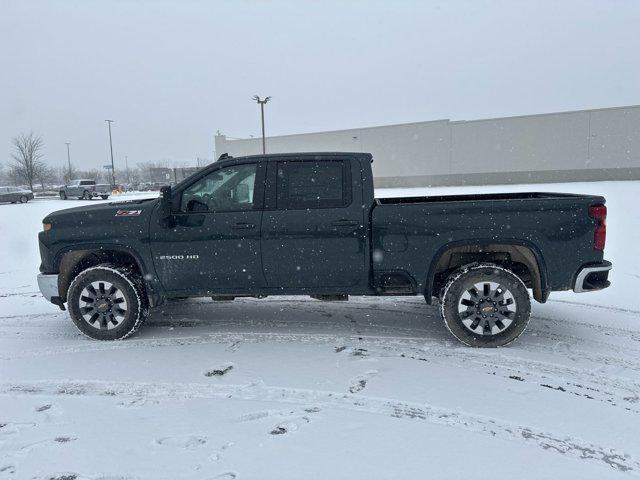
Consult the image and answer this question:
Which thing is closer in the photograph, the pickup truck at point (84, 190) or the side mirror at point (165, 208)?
the side mirror at point (165, 208)

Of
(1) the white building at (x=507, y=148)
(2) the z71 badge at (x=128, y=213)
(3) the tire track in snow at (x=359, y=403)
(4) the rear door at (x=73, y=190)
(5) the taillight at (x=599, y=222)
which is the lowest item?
(3) the tire track in snow at (x=359, y=403)

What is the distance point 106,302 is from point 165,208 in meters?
1.24

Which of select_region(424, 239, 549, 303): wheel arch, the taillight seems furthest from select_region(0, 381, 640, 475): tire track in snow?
the taillight

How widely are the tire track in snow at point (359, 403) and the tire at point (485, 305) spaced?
1323 millimetres

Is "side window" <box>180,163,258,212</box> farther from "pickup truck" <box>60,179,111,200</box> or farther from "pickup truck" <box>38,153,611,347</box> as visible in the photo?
"pickup truck" <box>60,179,111,200</box>

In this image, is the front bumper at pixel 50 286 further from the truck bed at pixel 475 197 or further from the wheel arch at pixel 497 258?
the wheel arch at pixel 497 258

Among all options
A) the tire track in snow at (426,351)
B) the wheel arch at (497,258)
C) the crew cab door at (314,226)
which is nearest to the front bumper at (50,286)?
the tire track in snow at (426,351)

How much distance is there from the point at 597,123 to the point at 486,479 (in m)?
48.4

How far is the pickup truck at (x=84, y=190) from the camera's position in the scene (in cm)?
3694

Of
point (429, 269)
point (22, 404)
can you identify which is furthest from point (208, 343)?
point (429, 269)

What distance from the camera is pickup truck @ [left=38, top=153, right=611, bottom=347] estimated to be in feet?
14.7

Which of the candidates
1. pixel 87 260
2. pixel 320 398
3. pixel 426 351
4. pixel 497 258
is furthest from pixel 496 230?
pixel 87 260

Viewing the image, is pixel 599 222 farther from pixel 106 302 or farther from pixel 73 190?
pixel 73 190

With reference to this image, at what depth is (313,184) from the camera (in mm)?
4820
